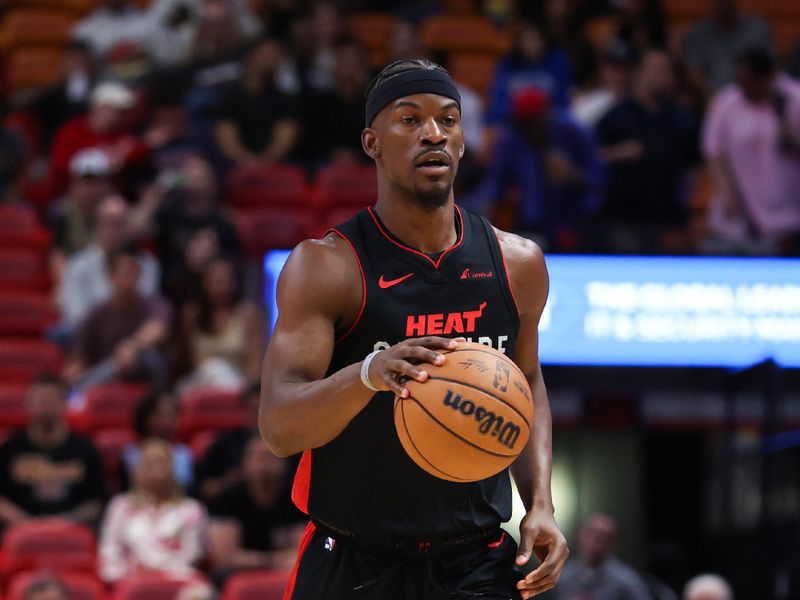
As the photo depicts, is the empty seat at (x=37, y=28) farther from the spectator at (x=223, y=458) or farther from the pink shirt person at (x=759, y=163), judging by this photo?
the pink shirt person at (x=759, y=163)

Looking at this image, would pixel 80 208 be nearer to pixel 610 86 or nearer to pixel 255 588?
pixel 610 86

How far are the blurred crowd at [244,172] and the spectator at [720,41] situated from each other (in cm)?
2

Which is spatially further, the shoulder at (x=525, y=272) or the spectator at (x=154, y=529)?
the spectator at (x=154, y=529)

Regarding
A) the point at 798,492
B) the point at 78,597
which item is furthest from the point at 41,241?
the point at 798,492

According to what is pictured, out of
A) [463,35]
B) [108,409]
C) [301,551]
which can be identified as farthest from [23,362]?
[301,551]

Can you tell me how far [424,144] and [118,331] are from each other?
688cm

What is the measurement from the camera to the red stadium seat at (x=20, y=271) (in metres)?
11.6

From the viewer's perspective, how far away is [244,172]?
12141 mm

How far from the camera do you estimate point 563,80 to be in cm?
1228

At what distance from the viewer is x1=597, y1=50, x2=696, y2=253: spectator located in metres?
11.0

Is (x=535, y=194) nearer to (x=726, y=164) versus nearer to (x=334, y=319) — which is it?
(x=726, y=164)

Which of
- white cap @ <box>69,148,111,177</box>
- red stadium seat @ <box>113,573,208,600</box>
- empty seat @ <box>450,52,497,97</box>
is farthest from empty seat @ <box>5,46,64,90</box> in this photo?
red stadium seat @ <box>113,573,208,600</box>

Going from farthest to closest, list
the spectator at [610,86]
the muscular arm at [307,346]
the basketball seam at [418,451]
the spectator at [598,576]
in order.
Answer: the spectator at [610,86], the spectator at [598,576], the muscular arm at [307,346], the basketball seam at [418,451]

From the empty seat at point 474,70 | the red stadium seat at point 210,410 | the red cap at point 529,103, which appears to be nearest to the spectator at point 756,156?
the red cap at point 529,103
